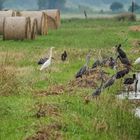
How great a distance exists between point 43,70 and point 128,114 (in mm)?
7931

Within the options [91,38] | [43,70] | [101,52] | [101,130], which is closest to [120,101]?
[101,130]

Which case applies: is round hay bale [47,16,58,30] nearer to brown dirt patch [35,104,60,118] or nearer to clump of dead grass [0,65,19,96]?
clump of dead grass [0,65,19,96]

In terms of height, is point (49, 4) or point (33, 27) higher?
point (33, 27)

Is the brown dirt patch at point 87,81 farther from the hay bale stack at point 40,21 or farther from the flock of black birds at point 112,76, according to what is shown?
the hay bale stack at point 40,21

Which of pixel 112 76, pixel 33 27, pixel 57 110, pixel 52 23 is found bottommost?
pixel 52 23

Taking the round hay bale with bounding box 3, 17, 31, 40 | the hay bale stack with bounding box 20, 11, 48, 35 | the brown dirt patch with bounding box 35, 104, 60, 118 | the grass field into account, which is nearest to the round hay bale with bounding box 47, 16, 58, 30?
the hay bale stack with bounding box 20, 11, 48, 35

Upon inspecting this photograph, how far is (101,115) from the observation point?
12.9 m

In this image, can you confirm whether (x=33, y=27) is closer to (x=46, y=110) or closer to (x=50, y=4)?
(x=46, y=110)

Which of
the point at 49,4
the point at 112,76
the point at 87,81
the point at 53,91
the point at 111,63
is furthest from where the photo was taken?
the point at 49,4

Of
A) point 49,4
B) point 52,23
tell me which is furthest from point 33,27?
point 49,4

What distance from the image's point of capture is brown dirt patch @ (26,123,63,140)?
11242 mm

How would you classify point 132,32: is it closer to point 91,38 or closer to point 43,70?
point 91,38

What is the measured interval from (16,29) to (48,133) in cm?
2393

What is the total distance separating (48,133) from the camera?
11.4 meters
